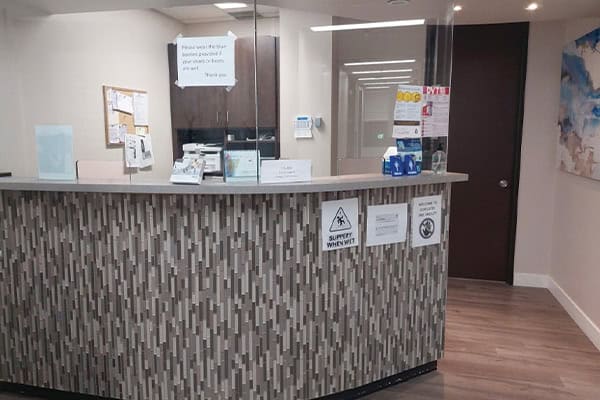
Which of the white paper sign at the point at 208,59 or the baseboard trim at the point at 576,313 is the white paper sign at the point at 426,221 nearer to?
the white paper sign at the point at 208,59

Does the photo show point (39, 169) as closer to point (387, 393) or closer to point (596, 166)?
point (387, 393)

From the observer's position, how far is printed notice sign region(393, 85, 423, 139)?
2.47 meters

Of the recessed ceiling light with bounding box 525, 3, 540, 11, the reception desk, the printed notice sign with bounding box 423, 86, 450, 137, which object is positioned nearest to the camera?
the reception desk

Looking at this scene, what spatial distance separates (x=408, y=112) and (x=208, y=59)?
1127mm

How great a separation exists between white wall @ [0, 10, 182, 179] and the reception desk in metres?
0.31

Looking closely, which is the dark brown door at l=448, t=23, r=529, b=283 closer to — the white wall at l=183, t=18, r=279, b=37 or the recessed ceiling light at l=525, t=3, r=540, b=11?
the recessed ceiling light at l=525, t=3, r=540, b=11

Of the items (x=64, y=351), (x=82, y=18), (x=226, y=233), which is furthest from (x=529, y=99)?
(x=64, y=351)

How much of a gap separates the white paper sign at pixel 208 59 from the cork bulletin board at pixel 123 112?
778 millimetres

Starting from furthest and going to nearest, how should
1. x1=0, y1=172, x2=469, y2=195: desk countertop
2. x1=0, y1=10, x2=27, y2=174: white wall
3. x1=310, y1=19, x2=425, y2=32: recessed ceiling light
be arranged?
x1=310, y1=19, x2=425, y2=32: recessed ceiling light < x1=0, y1=10, x2=27, y2=174: white wall < x1=0, y1=172, x2=469, y2=195: desk countertop

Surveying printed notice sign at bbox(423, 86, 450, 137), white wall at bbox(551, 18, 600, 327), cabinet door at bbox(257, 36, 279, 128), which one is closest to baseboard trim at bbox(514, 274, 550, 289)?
white wall at bbox(551, 18, 600, 327)

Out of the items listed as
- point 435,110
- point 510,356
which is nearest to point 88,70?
point 435,110

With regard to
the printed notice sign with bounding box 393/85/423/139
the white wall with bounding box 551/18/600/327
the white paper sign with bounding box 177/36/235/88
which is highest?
the white paper sign with bounding box 177/36/235/88

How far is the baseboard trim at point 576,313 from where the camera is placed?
9.84 feet

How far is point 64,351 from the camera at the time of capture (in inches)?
90.0
